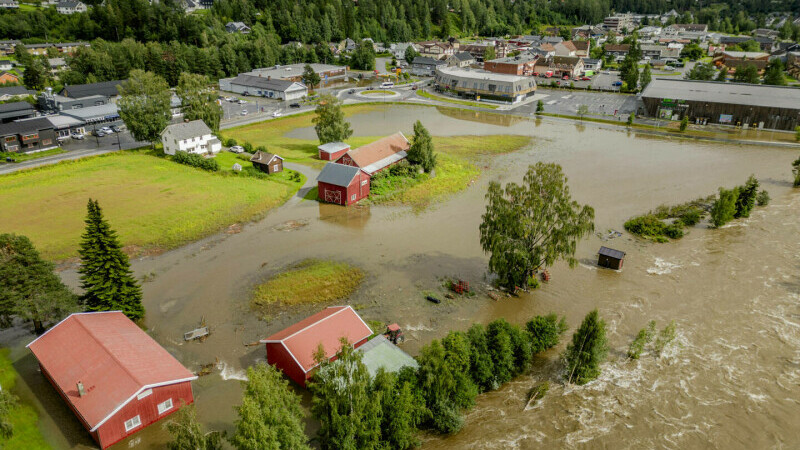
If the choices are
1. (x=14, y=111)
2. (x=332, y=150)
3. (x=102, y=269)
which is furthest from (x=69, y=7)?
(x=102, y=269)

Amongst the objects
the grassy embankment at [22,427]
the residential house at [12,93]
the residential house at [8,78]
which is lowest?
the grassy embankment at [22,427]

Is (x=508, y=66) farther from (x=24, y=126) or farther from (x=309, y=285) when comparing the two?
(x=24, y=126)

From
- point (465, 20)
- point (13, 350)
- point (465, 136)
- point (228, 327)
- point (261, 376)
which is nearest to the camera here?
point (261, 376)

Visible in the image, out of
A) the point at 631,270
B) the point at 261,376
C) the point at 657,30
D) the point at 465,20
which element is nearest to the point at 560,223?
the point at 631,270

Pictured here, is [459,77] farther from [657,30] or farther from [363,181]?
[657,30]

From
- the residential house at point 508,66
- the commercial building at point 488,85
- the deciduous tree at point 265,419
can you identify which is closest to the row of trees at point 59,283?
the deciduous tree at point 265,419

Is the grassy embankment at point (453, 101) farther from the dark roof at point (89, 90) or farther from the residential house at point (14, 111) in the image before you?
the residential house at point (14, 111)

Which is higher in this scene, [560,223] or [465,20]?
[465,20]
